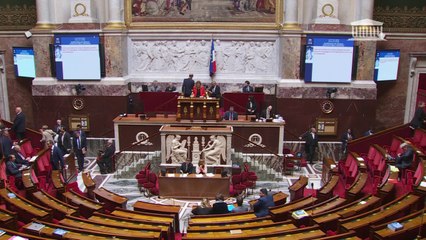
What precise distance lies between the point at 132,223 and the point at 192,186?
4.32m

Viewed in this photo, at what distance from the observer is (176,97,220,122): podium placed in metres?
14.7

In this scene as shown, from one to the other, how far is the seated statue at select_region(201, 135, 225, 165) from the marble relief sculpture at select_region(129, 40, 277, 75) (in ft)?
15.4

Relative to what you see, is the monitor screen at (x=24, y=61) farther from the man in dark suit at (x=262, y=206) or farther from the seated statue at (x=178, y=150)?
the man in dark suit at (x=262, y=206)

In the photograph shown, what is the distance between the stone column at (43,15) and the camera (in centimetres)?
1670

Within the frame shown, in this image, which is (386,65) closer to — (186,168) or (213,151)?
(213,151)

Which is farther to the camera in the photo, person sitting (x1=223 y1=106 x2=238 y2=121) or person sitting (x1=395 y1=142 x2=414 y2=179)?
person sitting (x1=223 y1=106 x2=238 y2=121)

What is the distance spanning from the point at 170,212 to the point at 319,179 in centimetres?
650

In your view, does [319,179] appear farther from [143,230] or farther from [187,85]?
[143,230]

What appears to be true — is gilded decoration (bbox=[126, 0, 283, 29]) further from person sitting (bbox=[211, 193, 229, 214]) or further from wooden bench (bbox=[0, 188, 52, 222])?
wooden bench (bbox=[0, 188, 52, 222])

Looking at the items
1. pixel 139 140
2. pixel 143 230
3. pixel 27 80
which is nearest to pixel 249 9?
pixel 139 140

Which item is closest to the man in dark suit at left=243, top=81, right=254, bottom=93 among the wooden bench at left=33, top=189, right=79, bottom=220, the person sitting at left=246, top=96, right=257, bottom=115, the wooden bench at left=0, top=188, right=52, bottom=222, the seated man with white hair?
the person sitting at left=246, top=96, right=257, bottom=115

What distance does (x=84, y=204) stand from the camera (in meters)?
9.28

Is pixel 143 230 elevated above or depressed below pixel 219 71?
below

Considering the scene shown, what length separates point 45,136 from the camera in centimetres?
1439
